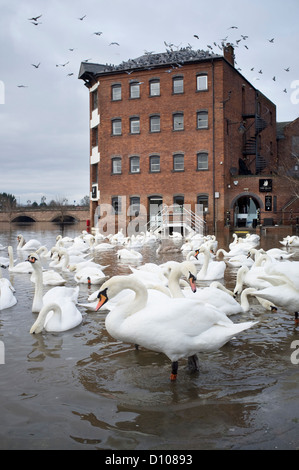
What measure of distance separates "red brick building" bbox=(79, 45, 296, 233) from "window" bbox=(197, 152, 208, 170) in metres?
0.08

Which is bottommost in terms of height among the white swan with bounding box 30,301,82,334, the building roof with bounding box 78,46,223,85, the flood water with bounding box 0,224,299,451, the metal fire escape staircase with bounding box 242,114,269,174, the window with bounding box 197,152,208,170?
the flood water with bounding box 0,224,299,451

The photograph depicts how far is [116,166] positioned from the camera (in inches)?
1511

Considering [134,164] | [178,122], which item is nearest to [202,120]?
[178,122]

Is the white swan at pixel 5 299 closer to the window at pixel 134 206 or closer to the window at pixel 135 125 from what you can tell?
the window at pixel 134 206

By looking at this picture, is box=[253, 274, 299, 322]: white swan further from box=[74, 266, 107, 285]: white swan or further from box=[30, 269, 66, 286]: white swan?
box=[30, 269, 66, 286]: white swan

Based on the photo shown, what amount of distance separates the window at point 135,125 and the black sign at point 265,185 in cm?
1109

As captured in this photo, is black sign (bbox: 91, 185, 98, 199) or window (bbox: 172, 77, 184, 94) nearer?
window (bbox: 172, 77, 184, 94)

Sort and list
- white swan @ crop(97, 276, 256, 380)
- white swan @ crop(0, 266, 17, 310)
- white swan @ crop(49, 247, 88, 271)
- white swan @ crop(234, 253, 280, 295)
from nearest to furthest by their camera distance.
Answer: white swan @ crop(97, 276, 256, 380)
white swan @ crop(234, 253, 280, 295)
white swan @ crop(0, 266, 17, 310)
white swan @ crop(49, 247, 88, 271)

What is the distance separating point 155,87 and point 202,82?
4.03m

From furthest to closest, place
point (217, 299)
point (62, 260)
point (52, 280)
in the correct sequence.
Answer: point (62, 260), point (52, 280), point (217, 299)

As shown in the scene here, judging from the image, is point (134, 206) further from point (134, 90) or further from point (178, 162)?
point (134, 90)

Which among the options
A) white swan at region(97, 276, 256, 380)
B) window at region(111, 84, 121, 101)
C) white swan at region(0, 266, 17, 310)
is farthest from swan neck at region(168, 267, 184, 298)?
window at region(111, 84, 121, 101)

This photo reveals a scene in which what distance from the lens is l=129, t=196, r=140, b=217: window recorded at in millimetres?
37375

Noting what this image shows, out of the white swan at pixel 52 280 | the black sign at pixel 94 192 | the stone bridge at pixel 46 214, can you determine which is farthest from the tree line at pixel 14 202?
the white swan at pixel 52 280
